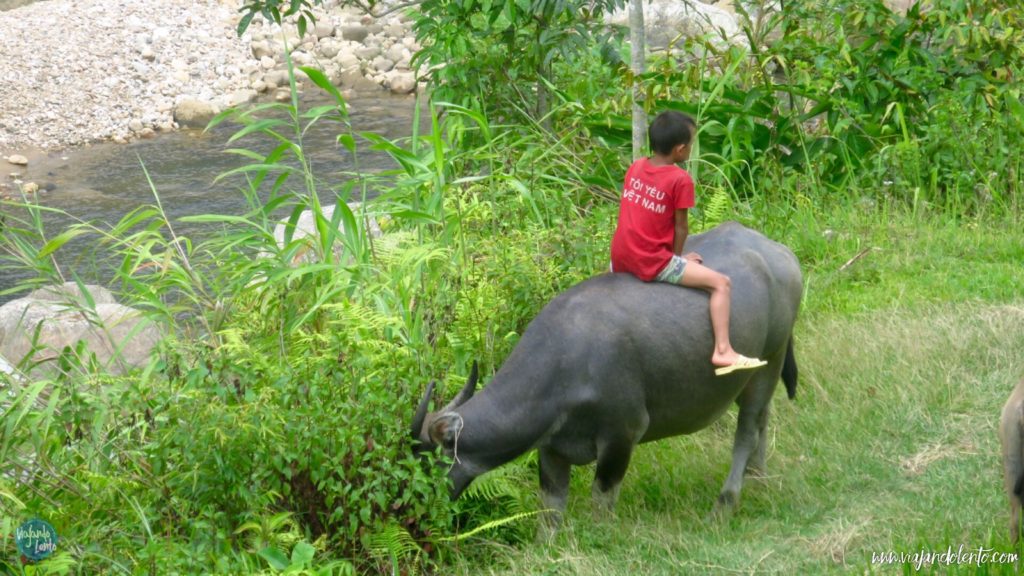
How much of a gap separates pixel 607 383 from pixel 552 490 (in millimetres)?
571

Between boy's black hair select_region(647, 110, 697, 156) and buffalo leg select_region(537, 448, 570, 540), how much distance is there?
138 cm

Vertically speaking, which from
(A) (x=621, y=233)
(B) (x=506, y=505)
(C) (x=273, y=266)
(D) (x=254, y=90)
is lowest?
(D) (x=254, y=90)

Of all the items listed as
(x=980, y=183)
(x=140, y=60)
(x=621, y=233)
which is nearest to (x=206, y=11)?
(x=140, y=60)

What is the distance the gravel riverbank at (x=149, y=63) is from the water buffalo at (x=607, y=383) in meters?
12.6

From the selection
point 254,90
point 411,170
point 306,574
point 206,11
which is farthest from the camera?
point 206,11

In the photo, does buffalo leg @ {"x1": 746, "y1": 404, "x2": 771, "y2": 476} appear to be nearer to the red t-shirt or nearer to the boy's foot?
the boy's foot

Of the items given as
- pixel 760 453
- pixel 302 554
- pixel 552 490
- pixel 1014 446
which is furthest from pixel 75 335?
pixel 1014 446

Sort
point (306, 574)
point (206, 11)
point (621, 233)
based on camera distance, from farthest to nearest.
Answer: point (206, 11), point (621, 233), point (306, 574)

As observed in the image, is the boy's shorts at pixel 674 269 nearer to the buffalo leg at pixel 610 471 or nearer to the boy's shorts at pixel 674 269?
the boy's shorts at pixel 674 269

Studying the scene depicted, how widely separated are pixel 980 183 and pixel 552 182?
296 centimetres

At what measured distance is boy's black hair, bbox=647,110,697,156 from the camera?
205 inches

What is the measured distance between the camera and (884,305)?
7293 millimetres

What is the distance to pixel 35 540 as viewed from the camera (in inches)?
184

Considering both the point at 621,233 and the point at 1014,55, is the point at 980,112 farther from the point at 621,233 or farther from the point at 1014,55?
the point at 621,233
